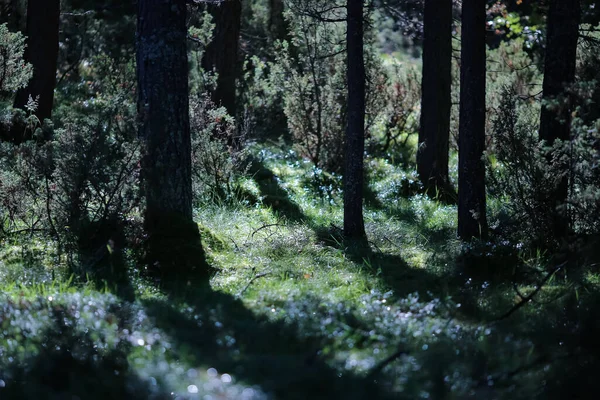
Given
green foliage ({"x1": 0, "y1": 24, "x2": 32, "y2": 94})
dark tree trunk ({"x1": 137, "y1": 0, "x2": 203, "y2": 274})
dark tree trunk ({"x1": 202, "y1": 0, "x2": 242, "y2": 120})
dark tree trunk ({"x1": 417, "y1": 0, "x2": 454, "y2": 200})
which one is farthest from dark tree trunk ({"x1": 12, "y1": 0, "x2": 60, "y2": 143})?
dark tree trunk ({"x1": 417, "y1": 0, "x2": 454, "y2": 200})

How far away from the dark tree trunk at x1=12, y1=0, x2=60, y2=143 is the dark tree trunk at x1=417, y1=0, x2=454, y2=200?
6.24 metres

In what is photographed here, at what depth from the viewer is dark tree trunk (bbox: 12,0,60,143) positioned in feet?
35.2

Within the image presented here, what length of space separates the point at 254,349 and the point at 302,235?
12.9ft

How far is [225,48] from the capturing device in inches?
502

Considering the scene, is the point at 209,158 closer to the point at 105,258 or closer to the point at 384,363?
the point at 105,258

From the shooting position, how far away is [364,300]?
232 inches

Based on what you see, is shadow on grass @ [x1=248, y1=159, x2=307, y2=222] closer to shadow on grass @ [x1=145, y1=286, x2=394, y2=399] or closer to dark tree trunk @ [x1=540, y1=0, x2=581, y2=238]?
dark tree trunk @ [x1=540, y1=0, x2=581, y2=238]

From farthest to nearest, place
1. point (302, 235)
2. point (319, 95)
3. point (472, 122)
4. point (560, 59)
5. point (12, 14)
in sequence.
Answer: point (12, 14), point (319, 95), point (302, 235), point (472, 122), point (560, 59)

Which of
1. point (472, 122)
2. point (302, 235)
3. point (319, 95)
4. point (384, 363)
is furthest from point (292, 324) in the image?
point (319, 95)

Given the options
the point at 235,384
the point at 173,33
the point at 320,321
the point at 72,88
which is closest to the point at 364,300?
the point at 320,321

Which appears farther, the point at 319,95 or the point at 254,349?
the point at 319,95

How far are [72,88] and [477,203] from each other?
11942 millimetres

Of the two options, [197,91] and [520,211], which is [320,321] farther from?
[197,91]

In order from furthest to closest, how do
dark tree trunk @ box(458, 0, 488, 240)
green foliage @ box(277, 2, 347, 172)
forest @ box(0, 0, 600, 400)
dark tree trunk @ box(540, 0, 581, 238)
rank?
green foliage @ box(277, 2, 347, 172) < dark tree trunk @ box(458, 0, 488, 240) < dark tree trunk @ box(540, 0, 581, 238) < forest @ box(0, 0, 600, 400)
